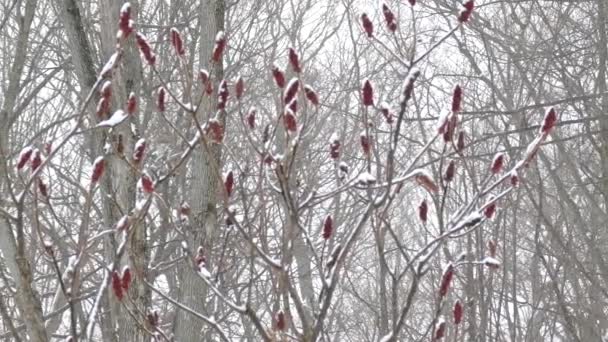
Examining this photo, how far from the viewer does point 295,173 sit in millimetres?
4805

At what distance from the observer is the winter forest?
2.95m

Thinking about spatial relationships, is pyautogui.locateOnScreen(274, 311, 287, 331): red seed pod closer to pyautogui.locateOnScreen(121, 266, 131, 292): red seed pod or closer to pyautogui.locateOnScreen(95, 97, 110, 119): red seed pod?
pyautogui.locateOnScreen(121, 266, 131, 292): red seed pod

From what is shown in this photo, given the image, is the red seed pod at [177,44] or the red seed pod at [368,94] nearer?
the red seed pod at [368,94]

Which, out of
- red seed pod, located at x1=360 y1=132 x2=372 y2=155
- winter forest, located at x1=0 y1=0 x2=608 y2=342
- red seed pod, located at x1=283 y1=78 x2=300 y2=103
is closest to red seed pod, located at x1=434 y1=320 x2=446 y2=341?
winter forest, located at x1=0 y1=0 x2=608 y2=342

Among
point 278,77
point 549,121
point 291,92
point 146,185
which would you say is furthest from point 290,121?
point 549,121

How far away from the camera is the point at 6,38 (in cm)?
1094

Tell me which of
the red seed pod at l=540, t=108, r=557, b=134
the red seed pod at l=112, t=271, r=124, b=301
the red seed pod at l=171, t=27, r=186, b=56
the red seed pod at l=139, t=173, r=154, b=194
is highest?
the red seed pod at l=171, t=27, r=186, b=56

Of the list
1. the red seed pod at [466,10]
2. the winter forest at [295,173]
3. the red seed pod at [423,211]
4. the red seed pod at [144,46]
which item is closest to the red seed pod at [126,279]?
the winter forest at [295,173]

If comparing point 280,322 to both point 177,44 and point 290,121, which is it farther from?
point 177,44

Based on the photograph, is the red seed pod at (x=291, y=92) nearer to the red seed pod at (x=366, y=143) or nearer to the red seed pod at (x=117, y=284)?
the red seed pod at (x=366, y=143)

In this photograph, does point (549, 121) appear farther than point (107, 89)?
No

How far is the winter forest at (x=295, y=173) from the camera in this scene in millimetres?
2945

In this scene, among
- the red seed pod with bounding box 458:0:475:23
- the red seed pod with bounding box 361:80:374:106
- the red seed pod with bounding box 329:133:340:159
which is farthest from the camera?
the red seed pod with bounding box 329:133:340:159

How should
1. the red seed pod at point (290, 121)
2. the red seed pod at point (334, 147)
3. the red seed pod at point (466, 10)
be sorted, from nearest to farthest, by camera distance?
the red seed pod at point (290, 121) < the red seed pod at point (466, 10) < the red seed pod at point (334, 147)
